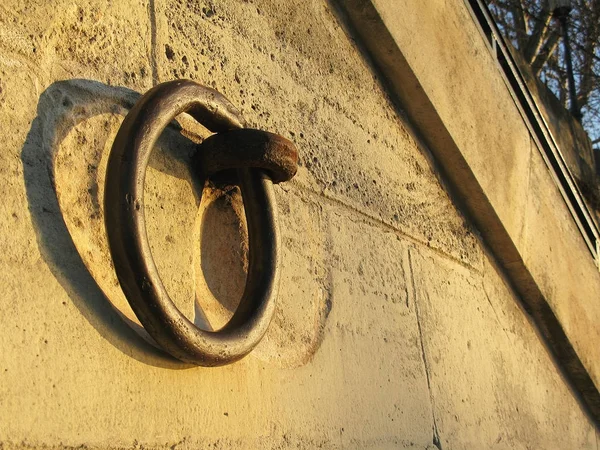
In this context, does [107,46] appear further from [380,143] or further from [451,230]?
[451,230]

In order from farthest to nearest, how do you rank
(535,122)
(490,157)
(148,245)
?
(535,122) < (490,157) < (148,245)

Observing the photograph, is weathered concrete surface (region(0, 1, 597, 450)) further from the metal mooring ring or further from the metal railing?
the metal railing

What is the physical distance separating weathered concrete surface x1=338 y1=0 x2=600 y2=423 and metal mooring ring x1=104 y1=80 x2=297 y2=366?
76cm

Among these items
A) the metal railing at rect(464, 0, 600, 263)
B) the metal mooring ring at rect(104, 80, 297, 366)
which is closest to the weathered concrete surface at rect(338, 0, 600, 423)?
the metal railing at rect(464, 0, 600, 263)

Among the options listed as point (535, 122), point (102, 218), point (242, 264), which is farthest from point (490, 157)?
point (102, 218)

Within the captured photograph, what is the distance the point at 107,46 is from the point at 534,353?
169 centimetres

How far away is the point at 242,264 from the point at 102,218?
1.04ft

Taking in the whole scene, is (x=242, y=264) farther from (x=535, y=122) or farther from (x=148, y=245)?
(x=535, y=122)

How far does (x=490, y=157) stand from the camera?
2279 mm

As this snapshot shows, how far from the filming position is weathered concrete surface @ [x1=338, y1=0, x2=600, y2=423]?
202 centimetres

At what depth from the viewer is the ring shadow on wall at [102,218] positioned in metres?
1.09

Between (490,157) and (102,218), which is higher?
(490,157)

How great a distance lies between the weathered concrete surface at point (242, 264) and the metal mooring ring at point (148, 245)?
0.08 m

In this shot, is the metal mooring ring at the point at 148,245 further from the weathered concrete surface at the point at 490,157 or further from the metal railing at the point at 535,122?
the metal railing at the point at 535,122
